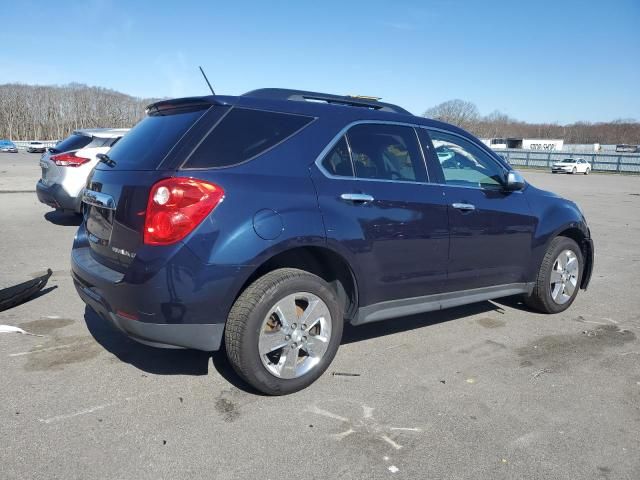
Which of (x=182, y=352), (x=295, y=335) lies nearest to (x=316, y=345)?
(x=295, y=335)

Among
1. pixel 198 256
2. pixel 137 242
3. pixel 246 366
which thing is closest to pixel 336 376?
pixel 246 366

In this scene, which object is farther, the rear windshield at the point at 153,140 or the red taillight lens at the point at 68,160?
the red taillight lens at the point at 68,160

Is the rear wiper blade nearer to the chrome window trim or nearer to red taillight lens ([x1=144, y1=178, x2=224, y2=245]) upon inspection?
red taillight lens ([x1=144, y1=178, x2=224, y2=245])

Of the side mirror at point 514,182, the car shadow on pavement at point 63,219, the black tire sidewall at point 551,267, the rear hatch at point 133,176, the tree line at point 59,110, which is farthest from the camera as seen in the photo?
the tree line at point 59,110

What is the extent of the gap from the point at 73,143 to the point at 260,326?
7.37m

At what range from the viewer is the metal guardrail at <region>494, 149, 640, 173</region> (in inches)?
1671

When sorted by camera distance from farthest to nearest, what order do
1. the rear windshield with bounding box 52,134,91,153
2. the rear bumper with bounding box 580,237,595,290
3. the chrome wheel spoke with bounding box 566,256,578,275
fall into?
1. the rear windshield with bounding box 52,134,91,153
2. the rear bumper with bounding box 580,237,595,290
3. the chrome wheel spoke with bounding box 566,256,578,275

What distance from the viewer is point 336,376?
143 inches

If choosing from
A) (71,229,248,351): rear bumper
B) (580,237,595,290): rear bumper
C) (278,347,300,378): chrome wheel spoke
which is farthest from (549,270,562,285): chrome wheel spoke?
(71,229,248,351): rear bumper

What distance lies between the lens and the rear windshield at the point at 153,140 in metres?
3.17

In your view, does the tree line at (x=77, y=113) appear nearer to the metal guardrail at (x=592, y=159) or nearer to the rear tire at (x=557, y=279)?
the metal guardrail at (x=592, y=159)

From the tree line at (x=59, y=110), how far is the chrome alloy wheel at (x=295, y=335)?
10058cm

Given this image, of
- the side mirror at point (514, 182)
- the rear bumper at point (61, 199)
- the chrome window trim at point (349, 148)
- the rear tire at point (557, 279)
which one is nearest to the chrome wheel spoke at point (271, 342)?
the chrome window trim at point (349, 148)

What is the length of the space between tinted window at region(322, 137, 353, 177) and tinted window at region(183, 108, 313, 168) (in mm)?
269
